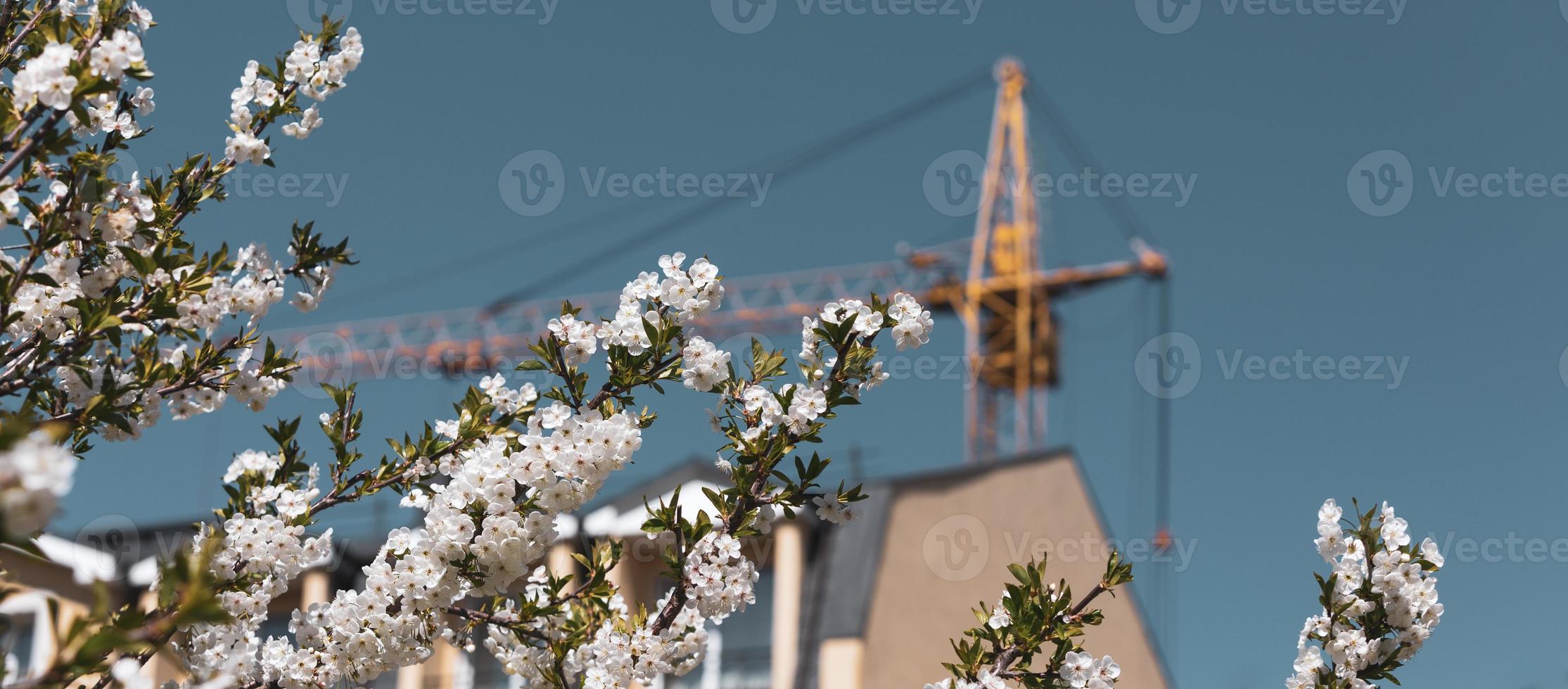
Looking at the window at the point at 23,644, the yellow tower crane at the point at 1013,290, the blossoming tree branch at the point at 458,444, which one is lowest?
the blossoming tree branch at the point at 458,444

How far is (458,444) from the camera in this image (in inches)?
209

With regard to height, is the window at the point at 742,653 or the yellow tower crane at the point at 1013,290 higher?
the yellow tower crane at the point at 1013,290

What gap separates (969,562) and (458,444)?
12396 millimetres

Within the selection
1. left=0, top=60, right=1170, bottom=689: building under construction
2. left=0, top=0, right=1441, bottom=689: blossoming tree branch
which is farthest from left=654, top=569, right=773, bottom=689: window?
left=0, top=0, right=1441, bottom=689: blossoming tree branch

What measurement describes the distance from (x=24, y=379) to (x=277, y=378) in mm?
979

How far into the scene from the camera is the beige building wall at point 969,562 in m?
15.6

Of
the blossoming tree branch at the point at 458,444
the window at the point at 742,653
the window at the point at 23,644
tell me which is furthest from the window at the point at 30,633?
the blossoming tree branch at the point at 458,444

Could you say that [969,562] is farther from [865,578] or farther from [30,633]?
[30,633]

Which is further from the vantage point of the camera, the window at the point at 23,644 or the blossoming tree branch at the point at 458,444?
the window at the point at 23,644

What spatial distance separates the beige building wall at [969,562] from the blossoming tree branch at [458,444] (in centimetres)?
939

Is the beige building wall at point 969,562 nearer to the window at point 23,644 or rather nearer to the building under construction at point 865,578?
the building under construction at point 865,578

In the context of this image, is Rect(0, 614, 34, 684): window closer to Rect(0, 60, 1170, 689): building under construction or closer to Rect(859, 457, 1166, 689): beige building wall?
Rect(0, 60, 1170, 689): building under construction

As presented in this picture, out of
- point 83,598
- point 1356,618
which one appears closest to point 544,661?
point 1356,618

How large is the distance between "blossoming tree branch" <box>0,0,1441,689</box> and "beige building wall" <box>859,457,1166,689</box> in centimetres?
939
